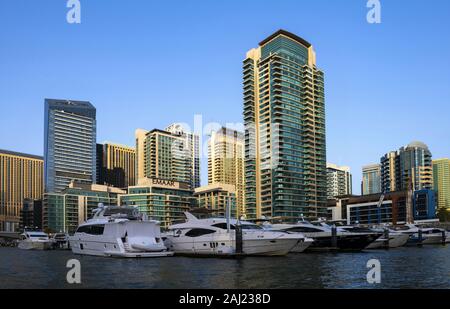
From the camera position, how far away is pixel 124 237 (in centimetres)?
4900

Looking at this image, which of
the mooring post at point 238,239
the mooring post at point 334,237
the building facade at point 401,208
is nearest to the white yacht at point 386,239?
the mooring post at point 334,237

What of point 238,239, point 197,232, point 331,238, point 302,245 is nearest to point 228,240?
point 238,239

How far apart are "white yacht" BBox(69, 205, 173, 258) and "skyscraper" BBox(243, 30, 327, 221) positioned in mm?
133769

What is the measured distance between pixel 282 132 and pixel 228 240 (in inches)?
5395

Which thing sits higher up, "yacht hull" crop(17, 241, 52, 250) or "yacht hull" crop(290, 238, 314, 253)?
"yacht hull" crop(290, 238, 314, 253)

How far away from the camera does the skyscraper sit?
186 m

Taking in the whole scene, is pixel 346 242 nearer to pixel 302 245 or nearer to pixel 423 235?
pixel 302 245

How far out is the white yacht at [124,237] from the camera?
157ft

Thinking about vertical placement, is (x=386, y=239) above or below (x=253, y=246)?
below

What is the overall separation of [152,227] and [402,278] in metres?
25.9

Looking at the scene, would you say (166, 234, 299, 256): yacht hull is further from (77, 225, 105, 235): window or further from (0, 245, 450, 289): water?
(77, 225, 105, 235): window

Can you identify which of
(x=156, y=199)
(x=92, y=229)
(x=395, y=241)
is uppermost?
(x=156, y=199)

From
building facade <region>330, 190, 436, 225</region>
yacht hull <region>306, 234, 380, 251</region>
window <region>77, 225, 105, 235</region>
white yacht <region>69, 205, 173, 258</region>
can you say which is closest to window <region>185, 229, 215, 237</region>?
white yacht <region>69, 205, 173, 258</region>

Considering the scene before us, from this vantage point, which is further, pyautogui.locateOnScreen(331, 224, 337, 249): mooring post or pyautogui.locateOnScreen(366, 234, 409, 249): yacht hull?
pyautogui.locateOnScreen(366, 234, 409, 249): yacht hull
